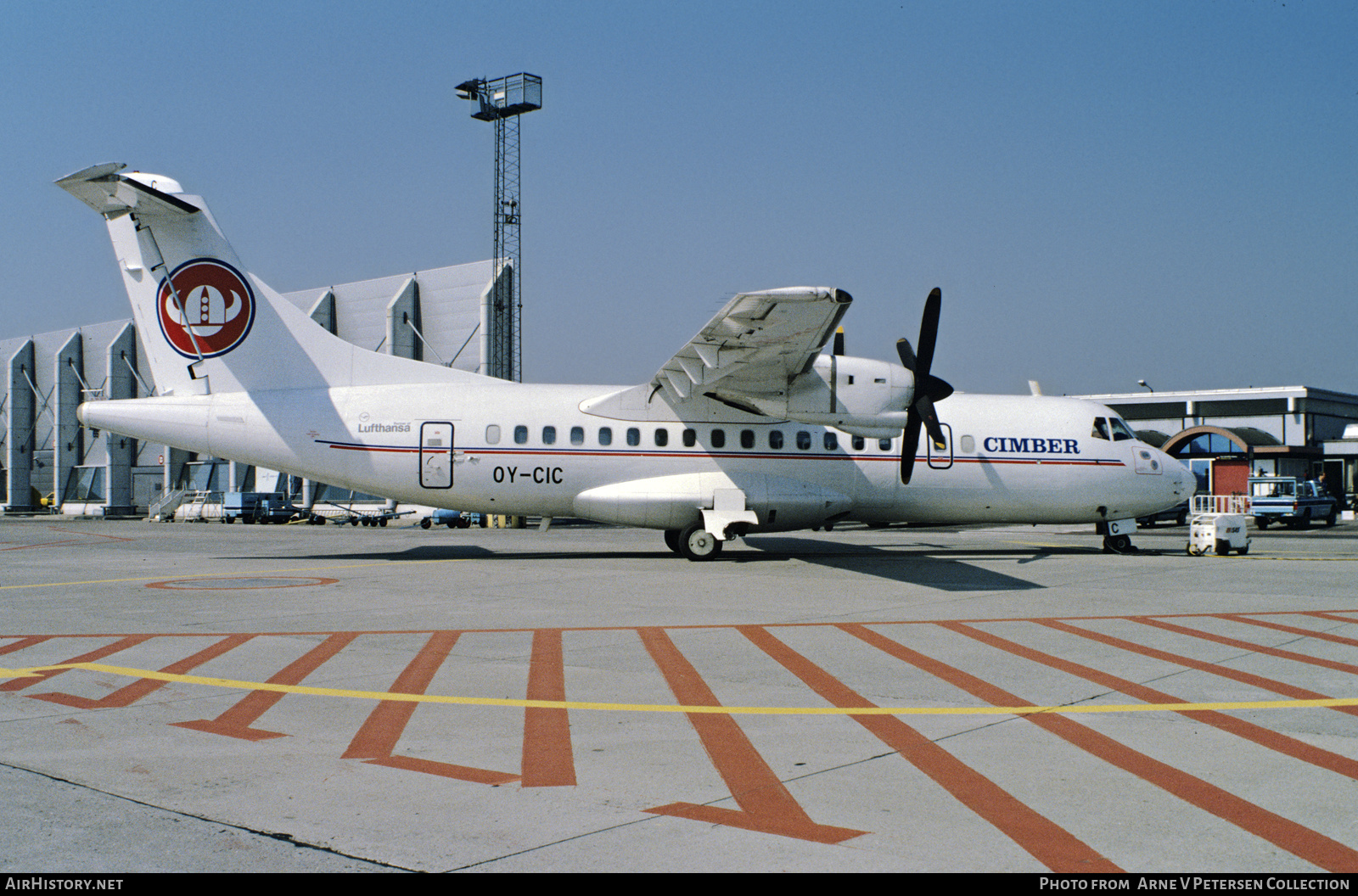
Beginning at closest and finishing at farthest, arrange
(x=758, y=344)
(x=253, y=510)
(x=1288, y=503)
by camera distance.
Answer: (x=758, y=344)
(x=1288, y=503)
(x=253, y=510)

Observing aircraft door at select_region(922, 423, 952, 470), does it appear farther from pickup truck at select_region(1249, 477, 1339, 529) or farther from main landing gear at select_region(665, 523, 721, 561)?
pickup truck at select_region(1249, 477, 1339, 529)

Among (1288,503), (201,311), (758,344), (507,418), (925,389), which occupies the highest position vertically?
(201,311)

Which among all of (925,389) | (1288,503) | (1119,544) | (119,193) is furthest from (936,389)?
(1288,503)

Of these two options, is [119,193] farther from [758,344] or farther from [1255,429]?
[1255,429]

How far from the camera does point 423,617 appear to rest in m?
12.3

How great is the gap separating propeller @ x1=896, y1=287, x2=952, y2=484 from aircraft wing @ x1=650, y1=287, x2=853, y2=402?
250 cm

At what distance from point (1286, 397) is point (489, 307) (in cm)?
5358

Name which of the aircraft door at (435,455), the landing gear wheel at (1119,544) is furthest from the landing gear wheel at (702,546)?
the landing gear wheel at (1119,544)

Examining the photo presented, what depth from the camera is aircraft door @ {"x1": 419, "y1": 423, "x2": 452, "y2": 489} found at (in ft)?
66.6

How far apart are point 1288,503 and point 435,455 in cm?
3883

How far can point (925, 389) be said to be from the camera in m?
19.7

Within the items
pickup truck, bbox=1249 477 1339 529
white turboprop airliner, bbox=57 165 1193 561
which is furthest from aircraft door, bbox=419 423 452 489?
pickup truck, bbox=1249 477 1339 529

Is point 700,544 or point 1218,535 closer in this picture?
point 700,544

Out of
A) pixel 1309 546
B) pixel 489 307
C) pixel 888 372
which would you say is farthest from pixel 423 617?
pixel 489 307
